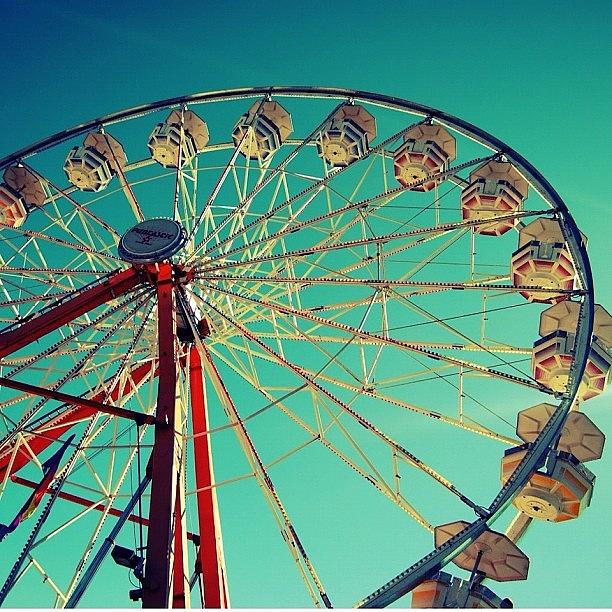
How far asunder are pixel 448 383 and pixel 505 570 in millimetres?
3435

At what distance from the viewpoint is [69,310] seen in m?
10.6

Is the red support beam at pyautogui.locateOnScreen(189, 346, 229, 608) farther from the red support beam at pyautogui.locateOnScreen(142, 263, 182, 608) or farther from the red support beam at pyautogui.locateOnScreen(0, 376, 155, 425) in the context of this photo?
the red support beam at pyautogui.locateOnScreen(0, 376, 155, 425)

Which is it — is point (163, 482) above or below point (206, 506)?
below

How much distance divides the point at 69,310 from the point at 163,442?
3010 millimetres

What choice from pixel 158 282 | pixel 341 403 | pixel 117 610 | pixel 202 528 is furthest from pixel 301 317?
pixel 117 610

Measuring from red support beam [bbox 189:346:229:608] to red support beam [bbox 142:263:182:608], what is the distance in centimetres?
108

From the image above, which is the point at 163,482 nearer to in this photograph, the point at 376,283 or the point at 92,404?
the point at 92,404

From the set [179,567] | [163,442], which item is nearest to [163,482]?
[163,442]

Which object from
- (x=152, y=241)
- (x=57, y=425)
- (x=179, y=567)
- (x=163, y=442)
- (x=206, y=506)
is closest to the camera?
(x=163, y=442)

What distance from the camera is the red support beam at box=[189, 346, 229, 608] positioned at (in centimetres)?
964

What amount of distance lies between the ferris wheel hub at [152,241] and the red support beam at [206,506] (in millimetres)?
1715

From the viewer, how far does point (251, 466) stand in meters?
10.8

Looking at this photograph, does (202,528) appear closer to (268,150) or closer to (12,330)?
(12,330)

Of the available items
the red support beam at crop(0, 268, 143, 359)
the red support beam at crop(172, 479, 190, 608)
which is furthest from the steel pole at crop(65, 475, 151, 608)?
the red support beam at crop(0, 268, 143, 359)
